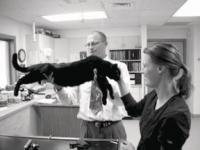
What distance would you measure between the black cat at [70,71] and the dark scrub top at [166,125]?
1.10ft

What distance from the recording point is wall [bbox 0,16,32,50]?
3.76 meters

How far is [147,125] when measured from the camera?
117 centimetres

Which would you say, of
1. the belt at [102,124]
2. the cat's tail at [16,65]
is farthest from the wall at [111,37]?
the cat's tail at [16,65]

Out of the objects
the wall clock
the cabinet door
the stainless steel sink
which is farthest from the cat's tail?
the cabinet door

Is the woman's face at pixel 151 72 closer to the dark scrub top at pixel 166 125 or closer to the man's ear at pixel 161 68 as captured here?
the man's ear at pixel 161 68

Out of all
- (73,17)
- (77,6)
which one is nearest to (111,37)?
(73,17)

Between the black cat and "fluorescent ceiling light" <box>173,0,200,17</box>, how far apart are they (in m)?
2.64

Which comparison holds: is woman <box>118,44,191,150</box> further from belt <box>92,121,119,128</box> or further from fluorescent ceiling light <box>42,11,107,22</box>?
fluorescent ceiling light <box>42,11,107,22</box>

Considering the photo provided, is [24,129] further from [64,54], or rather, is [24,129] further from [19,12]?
[64,54]

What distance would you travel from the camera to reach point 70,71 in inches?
35.8

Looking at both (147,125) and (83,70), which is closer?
(83,70)

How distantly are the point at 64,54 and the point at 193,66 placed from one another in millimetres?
3055

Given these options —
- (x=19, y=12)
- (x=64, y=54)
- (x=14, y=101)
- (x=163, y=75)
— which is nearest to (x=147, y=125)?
(x=163, y=75)

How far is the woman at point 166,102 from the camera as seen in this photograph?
101 cm
